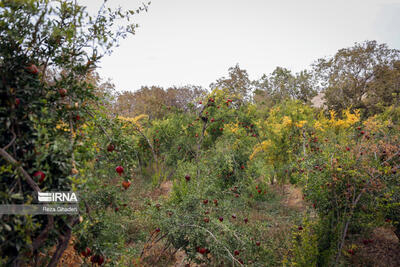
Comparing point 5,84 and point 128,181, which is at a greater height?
point 5,84

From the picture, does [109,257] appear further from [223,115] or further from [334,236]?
[223,115]

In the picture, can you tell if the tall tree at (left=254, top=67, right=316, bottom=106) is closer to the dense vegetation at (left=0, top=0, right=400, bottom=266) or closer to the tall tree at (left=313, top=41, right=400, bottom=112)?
the tall tree at (left=313, top=41, right=400, bottom=112)

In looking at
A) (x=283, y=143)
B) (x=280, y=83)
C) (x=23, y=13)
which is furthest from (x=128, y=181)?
(x=280, y=83)

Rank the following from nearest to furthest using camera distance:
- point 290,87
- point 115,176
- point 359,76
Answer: point 115,176, point 359,76, point 290,87

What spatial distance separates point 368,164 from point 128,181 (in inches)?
97.3

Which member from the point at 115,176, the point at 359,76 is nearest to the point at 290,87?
the point at 359,76

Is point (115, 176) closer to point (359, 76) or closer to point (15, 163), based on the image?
point (15, 163)

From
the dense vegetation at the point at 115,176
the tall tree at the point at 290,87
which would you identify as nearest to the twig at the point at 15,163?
the dense vegetation at the point at 115,176

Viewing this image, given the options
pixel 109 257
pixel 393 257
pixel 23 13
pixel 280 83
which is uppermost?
pixel 280 83

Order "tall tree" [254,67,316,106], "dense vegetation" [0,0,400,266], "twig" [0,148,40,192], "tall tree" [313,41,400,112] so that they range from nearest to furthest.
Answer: "twig" [0,148,40,192]
"dense vegetation" [0,0,400,266]
"tall tree" [313,41,400,112]
"tall tree" [254,67,316,106]

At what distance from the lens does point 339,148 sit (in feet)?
10.1

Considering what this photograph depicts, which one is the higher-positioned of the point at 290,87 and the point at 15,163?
the point at 290,87

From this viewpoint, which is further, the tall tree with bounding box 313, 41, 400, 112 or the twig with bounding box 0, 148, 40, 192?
the tall tree with bounding box 313, 41, 400, 112

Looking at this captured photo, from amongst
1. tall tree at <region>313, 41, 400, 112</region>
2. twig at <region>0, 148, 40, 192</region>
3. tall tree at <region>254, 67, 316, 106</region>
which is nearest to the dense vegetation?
twig at <region>0, 148, 40, 192</region>
